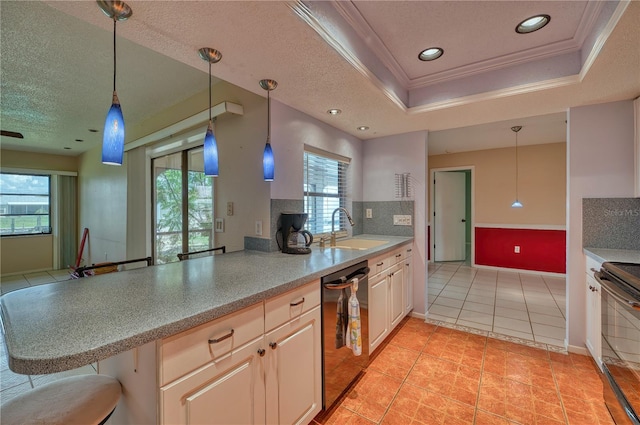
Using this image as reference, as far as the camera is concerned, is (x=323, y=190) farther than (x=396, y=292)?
Yes

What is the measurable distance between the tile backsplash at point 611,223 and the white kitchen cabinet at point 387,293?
60.0 inches

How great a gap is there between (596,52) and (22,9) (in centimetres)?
336

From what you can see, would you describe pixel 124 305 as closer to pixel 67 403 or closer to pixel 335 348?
pixel 67 403

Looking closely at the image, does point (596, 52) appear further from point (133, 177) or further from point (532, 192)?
point (133, 177)

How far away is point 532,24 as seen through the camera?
162cm

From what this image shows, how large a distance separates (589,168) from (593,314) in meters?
1.20

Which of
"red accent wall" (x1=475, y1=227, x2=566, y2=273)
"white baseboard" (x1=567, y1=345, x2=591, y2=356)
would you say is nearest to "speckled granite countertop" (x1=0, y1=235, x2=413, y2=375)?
"white baseboard" (x1=567, y1=345, x2=591, y2=356)

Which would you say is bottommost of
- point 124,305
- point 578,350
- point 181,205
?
point 578,350

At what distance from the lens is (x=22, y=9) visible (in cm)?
152

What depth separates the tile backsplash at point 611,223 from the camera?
6.98ft

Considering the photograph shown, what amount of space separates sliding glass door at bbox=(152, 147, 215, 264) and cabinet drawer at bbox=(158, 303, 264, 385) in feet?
5.26

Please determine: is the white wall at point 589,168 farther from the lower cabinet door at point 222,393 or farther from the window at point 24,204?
the window at point 24,204

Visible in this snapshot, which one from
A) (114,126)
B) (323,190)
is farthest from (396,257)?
(114,126)

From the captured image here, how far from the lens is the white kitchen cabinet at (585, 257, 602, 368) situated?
1888 millimetres
